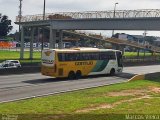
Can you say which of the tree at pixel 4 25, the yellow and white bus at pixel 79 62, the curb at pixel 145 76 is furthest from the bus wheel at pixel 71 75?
the tree at pixel 4 25

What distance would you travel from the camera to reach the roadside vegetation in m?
Result: 18.6

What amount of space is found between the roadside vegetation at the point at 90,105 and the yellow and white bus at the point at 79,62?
921 cm

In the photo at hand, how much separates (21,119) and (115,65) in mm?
30439

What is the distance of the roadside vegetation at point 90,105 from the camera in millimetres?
18566

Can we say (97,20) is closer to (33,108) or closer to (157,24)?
(157,24)

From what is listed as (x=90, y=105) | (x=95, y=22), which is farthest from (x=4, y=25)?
(x=90, y=105)

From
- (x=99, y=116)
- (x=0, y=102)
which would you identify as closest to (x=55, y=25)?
(x=0, y=102)

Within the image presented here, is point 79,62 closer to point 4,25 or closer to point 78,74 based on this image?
point 78,74

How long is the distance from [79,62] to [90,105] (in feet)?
60.2

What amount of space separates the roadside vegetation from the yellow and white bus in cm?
921

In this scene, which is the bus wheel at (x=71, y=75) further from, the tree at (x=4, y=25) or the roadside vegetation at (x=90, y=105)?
the tree at (x=4, y=25)

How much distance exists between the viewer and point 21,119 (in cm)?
1680

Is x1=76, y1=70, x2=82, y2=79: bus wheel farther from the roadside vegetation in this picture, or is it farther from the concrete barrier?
the roadside vegetation

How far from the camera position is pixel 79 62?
135 feet
